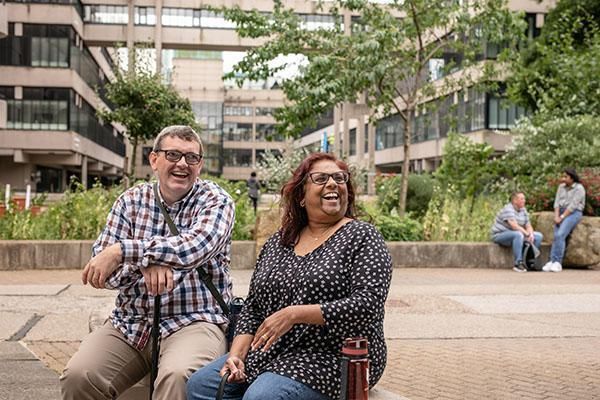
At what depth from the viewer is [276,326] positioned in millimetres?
3297

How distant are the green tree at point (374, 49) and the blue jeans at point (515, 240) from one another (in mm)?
2545

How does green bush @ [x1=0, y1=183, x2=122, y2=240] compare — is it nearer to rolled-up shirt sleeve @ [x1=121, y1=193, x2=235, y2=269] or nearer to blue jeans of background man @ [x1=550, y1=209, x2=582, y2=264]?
blue jeans of background man @ [x1=550, y1=209, x2=582, y2=264]

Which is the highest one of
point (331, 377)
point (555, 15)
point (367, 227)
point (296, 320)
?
point (555, 15)

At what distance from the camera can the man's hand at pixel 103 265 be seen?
3559 mm

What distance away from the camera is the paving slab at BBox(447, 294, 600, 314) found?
8719mm

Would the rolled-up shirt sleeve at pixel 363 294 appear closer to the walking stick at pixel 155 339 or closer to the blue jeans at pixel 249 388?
the blue jeans at pixel 249 388

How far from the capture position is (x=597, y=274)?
1293 centimetres

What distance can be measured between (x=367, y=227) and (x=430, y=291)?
268 inches

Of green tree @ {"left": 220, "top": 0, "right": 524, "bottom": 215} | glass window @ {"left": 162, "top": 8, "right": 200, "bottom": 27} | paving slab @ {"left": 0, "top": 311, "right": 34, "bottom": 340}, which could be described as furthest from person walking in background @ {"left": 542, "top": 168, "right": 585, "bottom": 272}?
glass window @ {"left": 162, "top": 8, "right": 200, "bottom": 27}

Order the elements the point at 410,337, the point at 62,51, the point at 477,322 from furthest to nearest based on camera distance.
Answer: the point at 62,51 < the point at 477,322 < the point at 410,337

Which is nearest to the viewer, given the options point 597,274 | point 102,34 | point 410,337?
point 410,337

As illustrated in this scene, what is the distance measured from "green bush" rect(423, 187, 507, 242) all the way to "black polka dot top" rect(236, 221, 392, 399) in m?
10.9

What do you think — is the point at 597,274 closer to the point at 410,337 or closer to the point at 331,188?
the point at 410,337

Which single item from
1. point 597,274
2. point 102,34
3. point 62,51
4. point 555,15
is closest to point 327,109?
point 597,274
